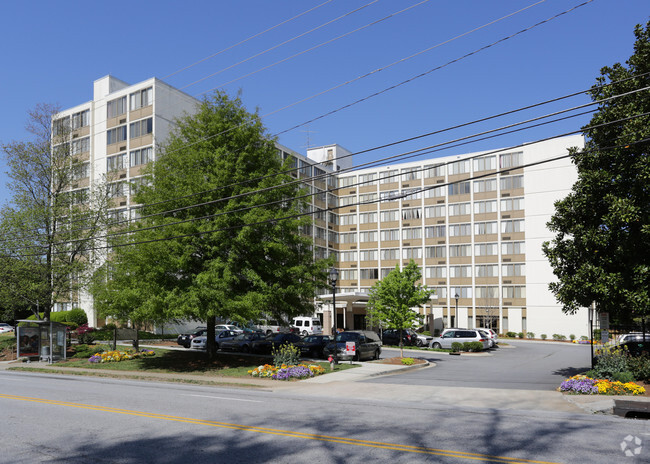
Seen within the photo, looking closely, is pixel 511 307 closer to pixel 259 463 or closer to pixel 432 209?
pixel 432 209

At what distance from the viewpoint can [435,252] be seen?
73.6 metres

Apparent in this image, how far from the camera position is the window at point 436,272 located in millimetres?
72562

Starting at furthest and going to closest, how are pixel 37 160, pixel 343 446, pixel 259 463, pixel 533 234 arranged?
pixel 533 234 → pixel 37 160 → pixel 343 446 → pixel 259 463

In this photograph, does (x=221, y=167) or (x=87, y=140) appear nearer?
(x=221, y=167)

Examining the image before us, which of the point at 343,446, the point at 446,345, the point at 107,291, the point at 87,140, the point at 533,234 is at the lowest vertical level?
the point at 446,345

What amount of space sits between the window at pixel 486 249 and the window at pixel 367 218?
1568cm

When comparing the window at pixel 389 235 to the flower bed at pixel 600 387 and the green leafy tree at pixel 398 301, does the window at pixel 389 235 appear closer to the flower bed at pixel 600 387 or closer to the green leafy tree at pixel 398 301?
the green leafy tree at pixel 398 301

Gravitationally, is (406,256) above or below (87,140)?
below

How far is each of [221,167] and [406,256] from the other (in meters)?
53.1

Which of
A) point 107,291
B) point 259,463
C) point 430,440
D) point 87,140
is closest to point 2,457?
point 259,463

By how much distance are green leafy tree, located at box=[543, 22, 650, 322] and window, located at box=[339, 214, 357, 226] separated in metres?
60.1

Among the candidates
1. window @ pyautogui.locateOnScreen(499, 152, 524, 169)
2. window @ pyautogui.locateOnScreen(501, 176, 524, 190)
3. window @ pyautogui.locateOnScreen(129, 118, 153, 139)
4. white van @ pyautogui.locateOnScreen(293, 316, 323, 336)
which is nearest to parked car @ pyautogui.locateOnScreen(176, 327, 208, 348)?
white van @ pyautogui.locateOnScreen(293, 316, 323, 336)

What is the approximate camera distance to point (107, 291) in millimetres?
25422

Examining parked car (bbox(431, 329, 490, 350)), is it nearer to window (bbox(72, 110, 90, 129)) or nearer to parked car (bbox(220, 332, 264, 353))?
parked car (bbox(220, 332, 264, 353))
